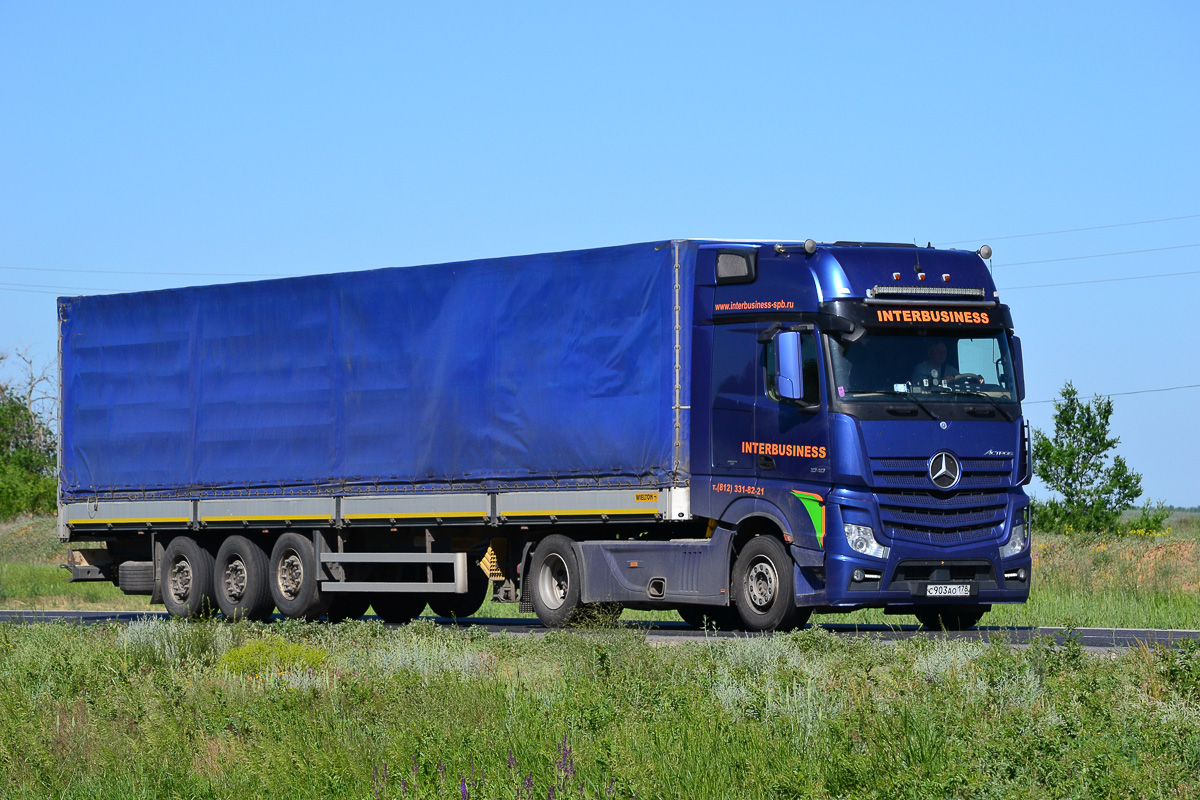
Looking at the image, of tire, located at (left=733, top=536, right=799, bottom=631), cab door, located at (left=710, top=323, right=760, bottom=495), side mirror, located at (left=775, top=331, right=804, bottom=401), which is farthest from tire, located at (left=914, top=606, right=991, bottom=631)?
side mirror, located at (left=775, top=331, right=804, bottom=401)

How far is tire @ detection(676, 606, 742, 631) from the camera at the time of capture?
19.5 metres

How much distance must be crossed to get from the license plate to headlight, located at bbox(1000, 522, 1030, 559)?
0.59m

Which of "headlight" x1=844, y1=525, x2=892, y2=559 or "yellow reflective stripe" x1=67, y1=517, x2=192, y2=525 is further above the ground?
"yellow reflective stripe" x1=67, y1=517, x2=192, y2=525

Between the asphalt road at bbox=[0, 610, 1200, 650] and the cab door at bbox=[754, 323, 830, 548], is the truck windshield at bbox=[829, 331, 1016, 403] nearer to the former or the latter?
the cab door at bbox=[754, 323, 830, 548]

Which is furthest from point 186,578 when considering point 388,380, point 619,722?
point 619,722

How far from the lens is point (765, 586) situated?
16.9m

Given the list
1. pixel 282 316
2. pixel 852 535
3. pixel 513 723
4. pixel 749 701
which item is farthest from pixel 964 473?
pixel 282 316

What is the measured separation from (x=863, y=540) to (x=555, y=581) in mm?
4442

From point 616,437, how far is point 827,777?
9796mm

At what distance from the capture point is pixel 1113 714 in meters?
9.49

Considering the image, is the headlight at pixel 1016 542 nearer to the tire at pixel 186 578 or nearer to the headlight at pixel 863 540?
the headlight at pixel 863 540

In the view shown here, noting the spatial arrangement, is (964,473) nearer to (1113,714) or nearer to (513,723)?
(1113,714)

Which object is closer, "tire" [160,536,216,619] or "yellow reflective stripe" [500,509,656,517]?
"yellow reflective stripe" [500,509,656,517]

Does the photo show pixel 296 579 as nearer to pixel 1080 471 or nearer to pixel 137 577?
pixel 137 577
